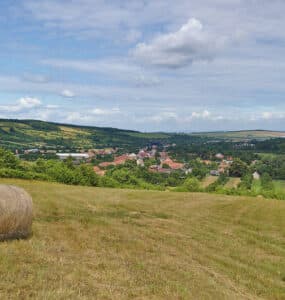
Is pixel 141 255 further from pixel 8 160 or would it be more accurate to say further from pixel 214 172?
pixel 214 172

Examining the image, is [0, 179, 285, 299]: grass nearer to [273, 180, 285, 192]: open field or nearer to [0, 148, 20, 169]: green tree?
[0, 148, 20, 169]: green tree

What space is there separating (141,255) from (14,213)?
210 inches

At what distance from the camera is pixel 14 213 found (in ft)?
49.6

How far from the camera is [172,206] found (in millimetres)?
34250

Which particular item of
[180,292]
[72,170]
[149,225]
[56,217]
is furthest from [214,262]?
[72,170]

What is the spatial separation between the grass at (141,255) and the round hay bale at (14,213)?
56cm

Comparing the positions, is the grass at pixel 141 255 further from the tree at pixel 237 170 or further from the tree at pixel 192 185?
the tree at pixel 237 170

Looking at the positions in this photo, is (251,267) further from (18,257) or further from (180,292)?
(18,257)

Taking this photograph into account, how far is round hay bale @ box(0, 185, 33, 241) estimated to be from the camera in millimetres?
14703

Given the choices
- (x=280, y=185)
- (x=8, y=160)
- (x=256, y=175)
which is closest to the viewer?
(x=8, y=160)

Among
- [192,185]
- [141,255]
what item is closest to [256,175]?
[192,185]

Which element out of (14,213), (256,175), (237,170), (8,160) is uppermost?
(14,213)

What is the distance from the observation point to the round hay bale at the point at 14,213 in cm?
1470

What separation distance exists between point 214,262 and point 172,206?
16853mm
